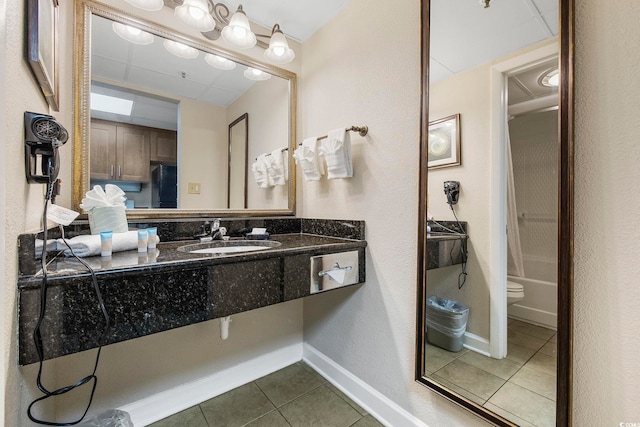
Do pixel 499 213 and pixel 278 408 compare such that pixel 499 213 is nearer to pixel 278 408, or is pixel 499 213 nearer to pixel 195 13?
pixel 278 408

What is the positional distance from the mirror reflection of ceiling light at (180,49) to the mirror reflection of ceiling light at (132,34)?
8cm

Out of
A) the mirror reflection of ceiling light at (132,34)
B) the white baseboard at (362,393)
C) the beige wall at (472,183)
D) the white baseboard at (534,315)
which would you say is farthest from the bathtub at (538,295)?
the mirror reflection of ceiling light at (132,34)

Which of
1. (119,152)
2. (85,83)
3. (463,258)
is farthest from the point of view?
(119,152)

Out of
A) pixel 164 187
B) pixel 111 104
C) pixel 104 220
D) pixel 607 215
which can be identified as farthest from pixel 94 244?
pixel 607 215

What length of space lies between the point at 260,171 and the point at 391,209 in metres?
0.90

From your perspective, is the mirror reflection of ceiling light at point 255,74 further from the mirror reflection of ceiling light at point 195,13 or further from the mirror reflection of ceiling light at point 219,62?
the mirror reflection of ceiling light at point 195,13

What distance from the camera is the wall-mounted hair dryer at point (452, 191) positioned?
3.70ft

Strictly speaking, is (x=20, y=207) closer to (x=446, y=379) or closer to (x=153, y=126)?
(x=153, y=126)

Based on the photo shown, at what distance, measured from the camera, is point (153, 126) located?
4.67 ft

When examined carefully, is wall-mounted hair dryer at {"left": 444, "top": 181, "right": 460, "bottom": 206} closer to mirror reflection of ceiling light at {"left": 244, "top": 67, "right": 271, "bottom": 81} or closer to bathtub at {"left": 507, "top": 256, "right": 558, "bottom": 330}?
bathtub at {"left": 507, "top": 256, "right": 558, "bottom": 330}

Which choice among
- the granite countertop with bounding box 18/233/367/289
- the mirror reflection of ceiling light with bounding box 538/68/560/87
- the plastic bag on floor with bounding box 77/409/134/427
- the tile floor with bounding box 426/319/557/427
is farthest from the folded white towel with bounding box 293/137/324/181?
the plastic bag on floor with bounding box 77/409/134/427

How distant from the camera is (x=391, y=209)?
134 centimetres

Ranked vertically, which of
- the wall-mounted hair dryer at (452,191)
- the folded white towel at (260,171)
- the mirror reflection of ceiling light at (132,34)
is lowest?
the wall-mounted hair dryer at (452,191)

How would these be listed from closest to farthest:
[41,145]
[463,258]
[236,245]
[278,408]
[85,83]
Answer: [41,145]
[463,258]
[85,83]
[278,408]
[236,245]
